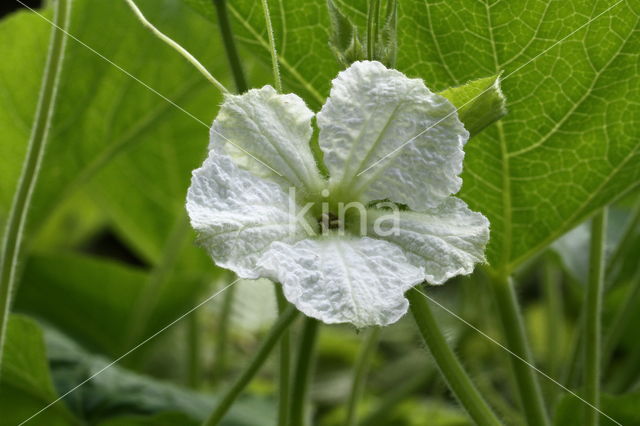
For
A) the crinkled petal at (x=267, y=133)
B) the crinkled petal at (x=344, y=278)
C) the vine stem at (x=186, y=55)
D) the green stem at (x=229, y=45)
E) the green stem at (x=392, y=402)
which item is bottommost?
the green stem at (x=392, y=402)

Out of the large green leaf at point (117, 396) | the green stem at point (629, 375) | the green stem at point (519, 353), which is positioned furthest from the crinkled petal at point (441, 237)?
the green stem at point (629, 375)

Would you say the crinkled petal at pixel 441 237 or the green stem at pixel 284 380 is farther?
the green stem at pixel 284 380

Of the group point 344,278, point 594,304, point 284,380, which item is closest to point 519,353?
point 594,304

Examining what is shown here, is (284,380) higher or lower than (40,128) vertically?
lower

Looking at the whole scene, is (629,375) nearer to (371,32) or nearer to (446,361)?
(446,361)

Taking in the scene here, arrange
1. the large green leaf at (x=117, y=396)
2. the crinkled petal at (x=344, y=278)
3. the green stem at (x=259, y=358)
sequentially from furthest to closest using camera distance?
the large green leaf at (x=117, y=396) → the green stem at (x=259, y=358) → the crinkled petal at (x=344, y=278)

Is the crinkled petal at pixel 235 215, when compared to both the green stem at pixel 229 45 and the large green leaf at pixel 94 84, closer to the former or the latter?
the green stem at pixel 229 45
